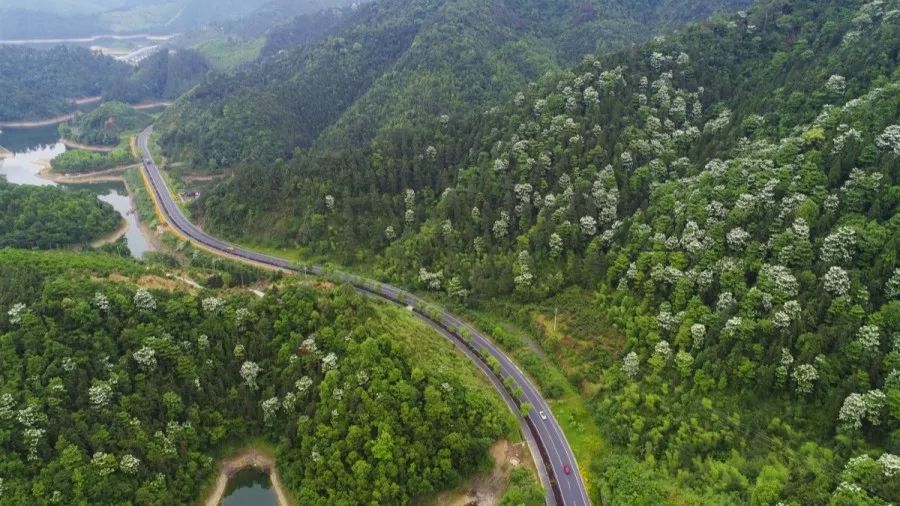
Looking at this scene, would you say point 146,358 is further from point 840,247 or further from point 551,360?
point 840,247

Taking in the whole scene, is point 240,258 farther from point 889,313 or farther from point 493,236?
point 889,313

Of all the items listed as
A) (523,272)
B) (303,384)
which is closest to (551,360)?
(523,272)

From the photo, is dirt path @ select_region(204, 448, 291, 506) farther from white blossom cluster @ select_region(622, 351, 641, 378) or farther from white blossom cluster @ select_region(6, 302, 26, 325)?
white blossom cluster @ select_region(622, 351, 641, 378)

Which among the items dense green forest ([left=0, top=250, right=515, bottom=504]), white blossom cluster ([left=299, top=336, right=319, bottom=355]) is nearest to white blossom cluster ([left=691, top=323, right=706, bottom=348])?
dense green forest ([left=0, top=250, right=515, bottom=504])

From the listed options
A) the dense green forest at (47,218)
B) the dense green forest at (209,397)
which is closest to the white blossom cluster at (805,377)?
the dense green forest at (209,397)

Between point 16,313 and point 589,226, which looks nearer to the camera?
point 16,313

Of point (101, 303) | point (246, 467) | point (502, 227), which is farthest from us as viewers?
point (502, 227)

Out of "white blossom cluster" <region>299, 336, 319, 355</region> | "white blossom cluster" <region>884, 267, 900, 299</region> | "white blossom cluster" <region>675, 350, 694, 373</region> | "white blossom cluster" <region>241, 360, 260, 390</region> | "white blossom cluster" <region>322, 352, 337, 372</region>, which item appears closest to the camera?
"white blossom cluster" <region>884, 267, 900, 299</region>
